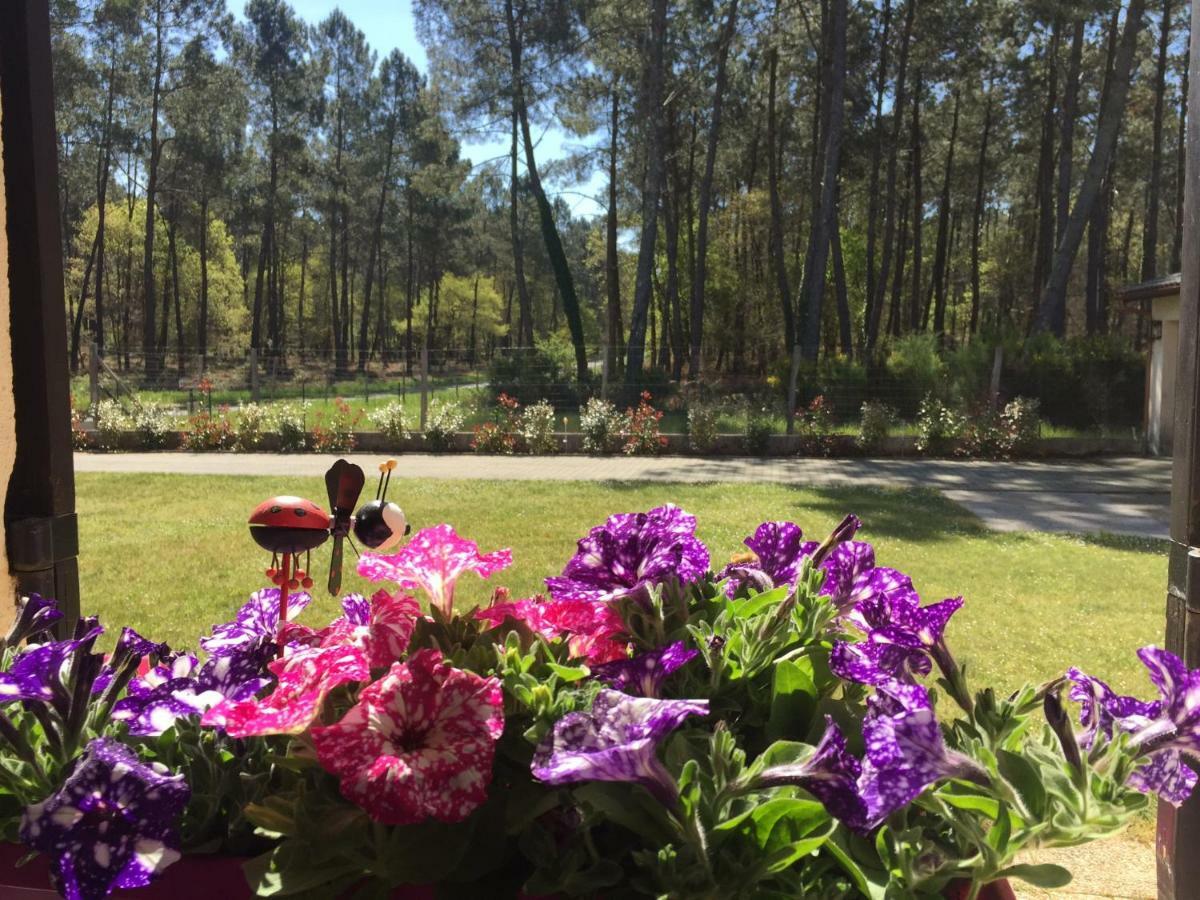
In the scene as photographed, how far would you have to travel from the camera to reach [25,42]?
124 cm

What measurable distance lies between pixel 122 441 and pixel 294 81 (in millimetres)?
24294

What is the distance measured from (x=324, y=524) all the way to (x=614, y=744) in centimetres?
53

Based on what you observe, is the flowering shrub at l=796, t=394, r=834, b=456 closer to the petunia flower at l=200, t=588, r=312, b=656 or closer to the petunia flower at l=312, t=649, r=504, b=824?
the petunia flower at l=200, t=588, r=312, b=656

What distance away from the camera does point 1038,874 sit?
575 mm

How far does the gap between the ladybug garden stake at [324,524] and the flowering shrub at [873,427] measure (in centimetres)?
1362

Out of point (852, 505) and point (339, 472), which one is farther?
point (852, 505)

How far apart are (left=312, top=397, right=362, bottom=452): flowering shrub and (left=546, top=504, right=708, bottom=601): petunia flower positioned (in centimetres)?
1446

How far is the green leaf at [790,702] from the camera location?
2.50 feet

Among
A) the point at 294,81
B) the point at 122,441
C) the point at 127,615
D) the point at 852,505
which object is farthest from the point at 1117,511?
the point at 294,81

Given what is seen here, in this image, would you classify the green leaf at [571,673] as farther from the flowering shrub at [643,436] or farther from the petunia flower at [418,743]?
the flowering shrub at [643,436]

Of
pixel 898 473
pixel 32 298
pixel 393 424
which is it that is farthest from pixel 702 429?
pixel 32 298

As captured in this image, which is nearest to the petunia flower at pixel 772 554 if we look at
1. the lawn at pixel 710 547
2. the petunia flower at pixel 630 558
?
the petunia flower at pixel 630 558

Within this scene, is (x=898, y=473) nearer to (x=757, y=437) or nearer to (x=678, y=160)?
(x=757, y=437)

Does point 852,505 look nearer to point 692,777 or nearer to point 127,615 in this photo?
point 127,615
